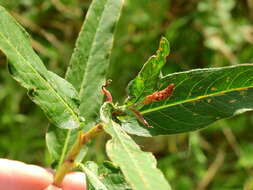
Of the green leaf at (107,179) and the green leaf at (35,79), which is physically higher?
the green leaf at (35,79)

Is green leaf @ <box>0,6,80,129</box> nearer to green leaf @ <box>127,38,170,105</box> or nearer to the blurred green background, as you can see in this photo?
green leaf @ <box>127,38,170,105</box>

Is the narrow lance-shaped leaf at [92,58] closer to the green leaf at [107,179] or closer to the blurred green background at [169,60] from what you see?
the green leaf at [107,179]

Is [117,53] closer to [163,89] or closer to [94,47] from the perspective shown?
[94,47]

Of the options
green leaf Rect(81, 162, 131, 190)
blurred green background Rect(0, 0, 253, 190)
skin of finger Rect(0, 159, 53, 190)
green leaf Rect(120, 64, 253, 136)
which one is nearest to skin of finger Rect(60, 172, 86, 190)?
skin of finger Rect(0, 159, 53, 190)

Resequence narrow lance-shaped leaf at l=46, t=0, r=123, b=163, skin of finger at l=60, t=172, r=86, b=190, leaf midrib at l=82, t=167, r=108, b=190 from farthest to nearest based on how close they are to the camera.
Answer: skin of finger at l=60, t=172, r=86, b=190 < narrow lance-shaped leaf at l=46, t=0, r=123, b=163 < leaf midrib at l=82, t=167, r=108, b=190

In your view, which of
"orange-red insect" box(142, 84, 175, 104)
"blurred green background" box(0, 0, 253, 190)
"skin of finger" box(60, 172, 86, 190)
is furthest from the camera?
"blurred green background" box(0, 0, 253, 190)

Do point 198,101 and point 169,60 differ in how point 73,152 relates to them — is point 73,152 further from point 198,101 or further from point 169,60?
point 169,60

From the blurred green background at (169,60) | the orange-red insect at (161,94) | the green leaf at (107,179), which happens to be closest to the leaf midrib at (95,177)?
the green leaf at (107,179)
